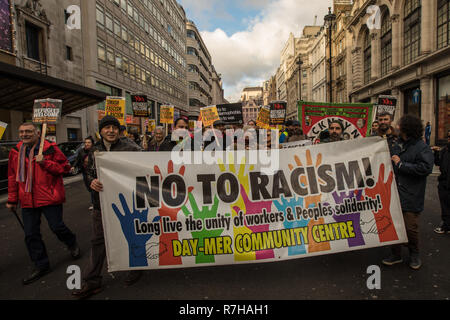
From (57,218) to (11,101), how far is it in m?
16.1

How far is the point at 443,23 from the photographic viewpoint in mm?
16234

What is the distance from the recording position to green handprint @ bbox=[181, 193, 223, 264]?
10.2 ft

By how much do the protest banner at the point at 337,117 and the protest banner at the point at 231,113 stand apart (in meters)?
2.73

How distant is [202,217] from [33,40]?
22787 millimetres

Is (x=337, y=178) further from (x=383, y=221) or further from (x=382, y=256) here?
(x=382, y=256)

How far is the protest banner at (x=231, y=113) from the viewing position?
8914 mm

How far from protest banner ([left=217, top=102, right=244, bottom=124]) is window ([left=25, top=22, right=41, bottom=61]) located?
1744cm

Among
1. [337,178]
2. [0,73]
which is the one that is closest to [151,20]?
[0,73]

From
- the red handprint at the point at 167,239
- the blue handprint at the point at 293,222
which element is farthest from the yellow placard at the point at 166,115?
the blue handprint at the point at 293,222

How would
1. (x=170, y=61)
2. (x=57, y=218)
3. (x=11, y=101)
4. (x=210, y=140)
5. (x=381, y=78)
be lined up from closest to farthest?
(x=57, y=218) < (x=210, y=140) < (x=11, y=101) < (x=381, y=78) < (x=170, y=61)

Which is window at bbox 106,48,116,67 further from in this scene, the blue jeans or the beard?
the beard

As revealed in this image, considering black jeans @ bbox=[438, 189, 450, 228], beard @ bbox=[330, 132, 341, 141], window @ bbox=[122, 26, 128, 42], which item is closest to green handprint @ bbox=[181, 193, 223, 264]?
beard @ bbox=[330, 132, 341, 141]

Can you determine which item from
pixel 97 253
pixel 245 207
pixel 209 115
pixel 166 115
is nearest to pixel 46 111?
pixel 97 253
